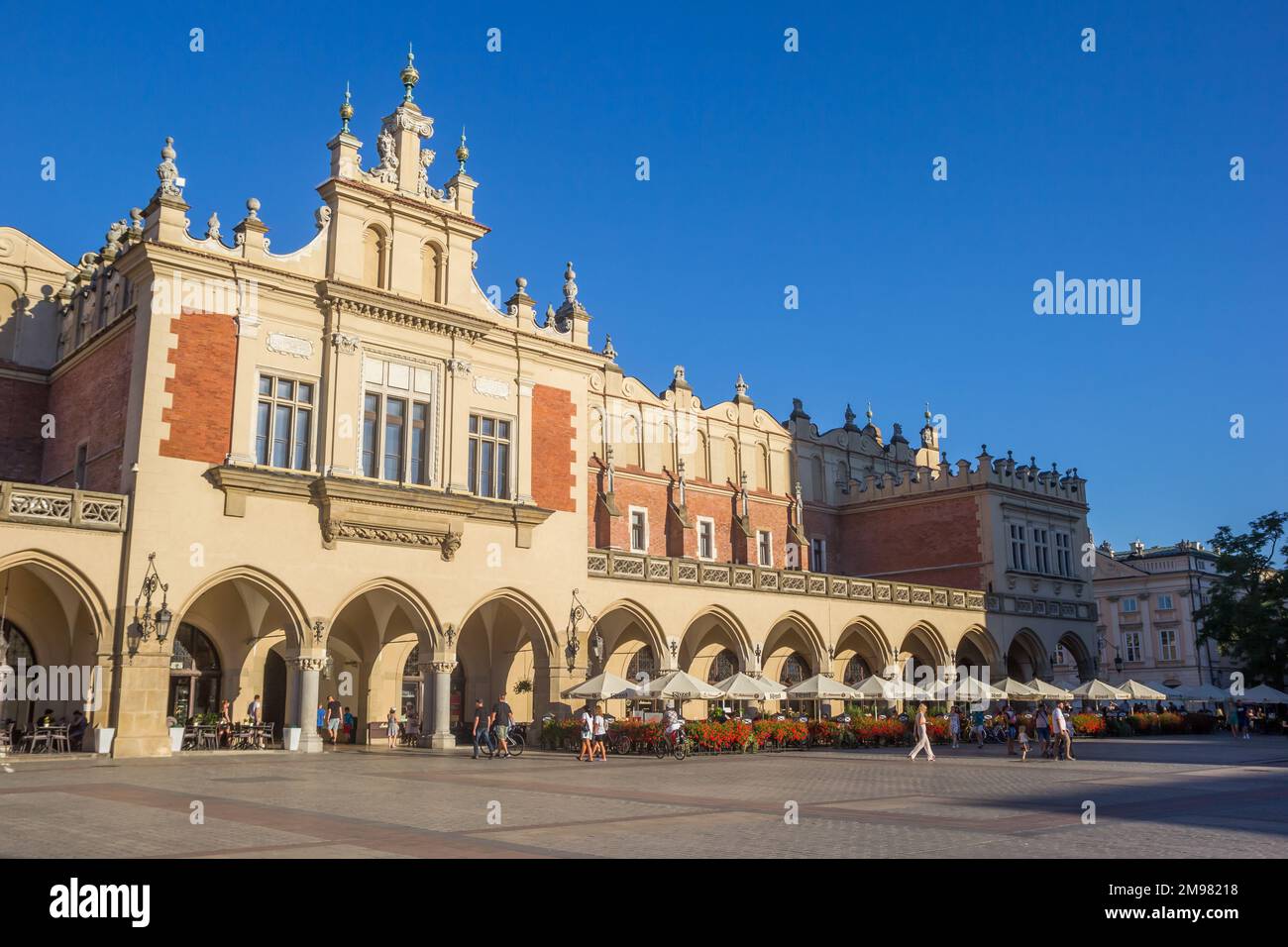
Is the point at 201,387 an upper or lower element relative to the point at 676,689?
upper

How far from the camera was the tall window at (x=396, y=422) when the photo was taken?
100ft

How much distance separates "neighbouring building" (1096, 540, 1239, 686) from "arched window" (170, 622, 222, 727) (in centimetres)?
6483

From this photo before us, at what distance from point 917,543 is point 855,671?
24.0 ft

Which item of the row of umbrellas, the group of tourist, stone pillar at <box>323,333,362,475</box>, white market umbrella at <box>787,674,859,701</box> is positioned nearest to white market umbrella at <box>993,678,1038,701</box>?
the row of umbrellas

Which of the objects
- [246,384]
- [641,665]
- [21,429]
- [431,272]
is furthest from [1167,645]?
[21,429]

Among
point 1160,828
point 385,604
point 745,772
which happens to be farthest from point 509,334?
point 1160,828

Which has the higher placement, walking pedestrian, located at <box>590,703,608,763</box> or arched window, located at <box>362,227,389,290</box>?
arched window, located at <box>362,227,389,290</box>

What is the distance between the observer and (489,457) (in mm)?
33188

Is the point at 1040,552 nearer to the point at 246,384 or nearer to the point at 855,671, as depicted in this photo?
the point at 855,671

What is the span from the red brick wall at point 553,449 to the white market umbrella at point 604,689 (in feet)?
18.1

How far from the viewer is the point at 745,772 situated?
73.9 ft

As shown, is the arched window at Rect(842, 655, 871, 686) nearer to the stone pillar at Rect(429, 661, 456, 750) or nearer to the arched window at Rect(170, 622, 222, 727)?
the stone pillar at Rect(429, 661, 456, 750)

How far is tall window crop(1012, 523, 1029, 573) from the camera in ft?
169

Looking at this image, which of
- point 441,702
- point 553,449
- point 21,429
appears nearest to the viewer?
point 441,702
